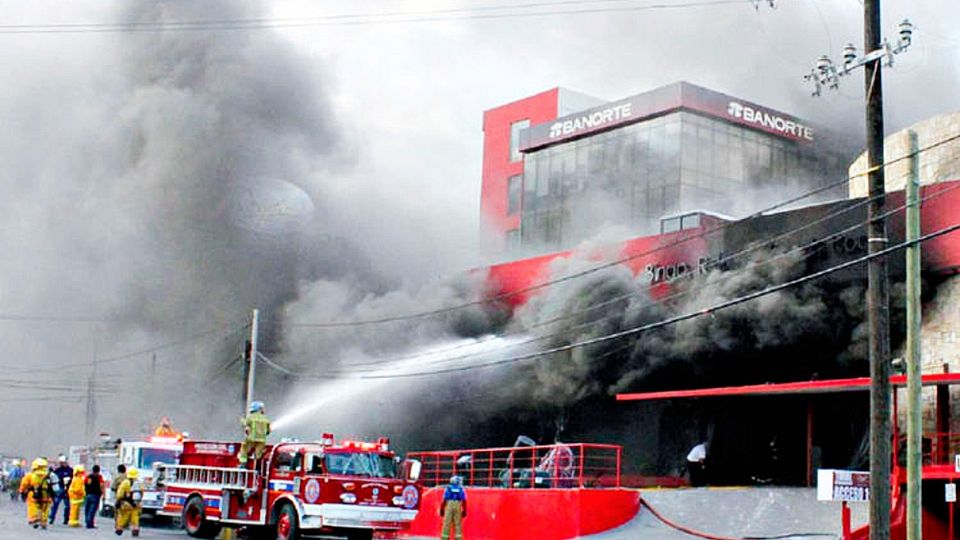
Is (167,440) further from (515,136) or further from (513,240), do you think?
(515,136)

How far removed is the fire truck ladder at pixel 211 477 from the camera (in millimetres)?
21766

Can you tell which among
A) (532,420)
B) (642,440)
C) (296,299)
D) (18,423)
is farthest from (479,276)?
(18,423)

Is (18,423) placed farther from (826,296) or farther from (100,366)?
(826,296)

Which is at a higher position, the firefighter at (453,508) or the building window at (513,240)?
the building window at (513,240)

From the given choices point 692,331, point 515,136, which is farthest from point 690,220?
point 515,136

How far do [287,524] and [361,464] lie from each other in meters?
1.67

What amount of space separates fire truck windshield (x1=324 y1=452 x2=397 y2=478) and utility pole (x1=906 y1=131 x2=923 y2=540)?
31.4 feet

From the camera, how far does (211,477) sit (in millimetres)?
22953

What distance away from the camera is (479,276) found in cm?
4000

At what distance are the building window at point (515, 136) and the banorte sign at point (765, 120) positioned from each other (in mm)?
14407

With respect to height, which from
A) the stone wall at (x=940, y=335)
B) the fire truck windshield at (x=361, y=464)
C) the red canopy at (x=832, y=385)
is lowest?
the fire truck windshield at (x=361, y=464)

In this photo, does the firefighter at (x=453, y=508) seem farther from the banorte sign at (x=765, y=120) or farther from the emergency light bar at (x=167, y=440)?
the banorte sign at (x=765, y=120)

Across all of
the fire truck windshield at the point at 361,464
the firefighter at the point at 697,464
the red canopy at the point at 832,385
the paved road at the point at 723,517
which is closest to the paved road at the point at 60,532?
the paved road at the point at 723,517

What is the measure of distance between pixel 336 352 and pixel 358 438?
471 cm
